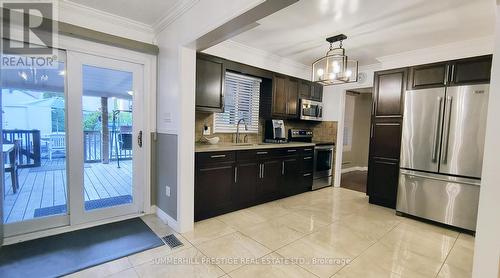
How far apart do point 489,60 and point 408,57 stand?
114cm

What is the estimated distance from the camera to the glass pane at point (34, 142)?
2.26m

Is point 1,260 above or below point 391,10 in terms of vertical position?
below

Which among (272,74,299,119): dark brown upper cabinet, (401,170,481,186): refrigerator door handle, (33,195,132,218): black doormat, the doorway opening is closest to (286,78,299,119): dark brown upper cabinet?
(272,74,299,119): dark brown upper cabinet

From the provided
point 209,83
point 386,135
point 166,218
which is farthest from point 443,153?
point 166,218

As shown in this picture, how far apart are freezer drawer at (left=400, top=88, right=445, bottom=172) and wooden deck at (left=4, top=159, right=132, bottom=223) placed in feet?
12.7

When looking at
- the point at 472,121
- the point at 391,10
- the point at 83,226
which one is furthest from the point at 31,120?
the point at 472,121

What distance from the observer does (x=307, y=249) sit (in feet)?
7.60

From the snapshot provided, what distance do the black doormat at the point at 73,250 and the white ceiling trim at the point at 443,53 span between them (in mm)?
4450

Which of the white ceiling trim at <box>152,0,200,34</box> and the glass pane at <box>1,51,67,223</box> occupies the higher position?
the white ceiling trim at <box>152,0,200,34</box>

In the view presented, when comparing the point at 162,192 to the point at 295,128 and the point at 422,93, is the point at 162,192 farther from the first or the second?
the point at 422,93

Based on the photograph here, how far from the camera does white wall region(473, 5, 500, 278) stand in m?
1.19

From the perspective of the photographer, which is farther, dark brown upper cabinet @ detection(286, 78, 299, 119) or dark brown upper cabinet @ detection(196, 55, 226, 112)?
dark brown upper cabinet @ detection(286, 78, 299, 119)

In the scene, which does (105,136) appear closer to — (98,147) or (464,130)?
(98,147)

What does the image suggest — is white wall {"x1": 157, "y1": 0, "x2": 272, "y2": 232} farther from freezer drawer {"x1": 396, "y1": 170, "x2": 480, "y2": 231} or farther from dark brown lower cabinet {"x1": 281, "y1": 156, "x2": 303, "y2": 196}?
freezer drawer {"x1": 396, "y1": 170, "x2": 480, "y2": 231}
